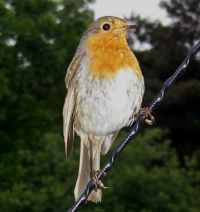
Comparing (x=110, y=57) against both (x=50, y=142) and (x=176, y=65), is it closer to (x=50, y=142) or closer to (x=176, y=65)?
(x=50, y=142)

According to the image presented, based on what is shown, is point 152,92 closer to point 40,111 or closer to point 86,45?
point 40,111

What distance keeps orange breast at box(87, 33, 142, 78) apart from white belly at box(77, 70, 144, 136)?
0.05m

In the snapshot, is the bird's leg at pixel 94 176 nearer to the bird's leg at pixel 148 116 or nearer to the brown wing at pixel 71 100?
the brown wing at pixel 71 100

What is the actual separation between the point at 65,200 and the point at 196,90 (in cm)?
1833

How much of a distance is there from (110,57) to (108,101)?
0.94ft

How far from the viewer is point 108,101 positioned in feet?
18.1

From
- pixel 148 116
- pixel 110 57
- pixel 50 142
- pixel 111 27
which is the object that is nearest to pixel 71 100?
pixel 110 57

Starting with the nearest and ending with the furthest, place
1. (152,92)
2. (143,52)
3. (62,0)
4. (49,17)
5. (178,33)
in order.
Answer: (49,17) → (62,0) → (152,92) → (143,52) → (178,33)

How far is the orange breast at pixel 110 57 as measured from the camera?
5.45 meters

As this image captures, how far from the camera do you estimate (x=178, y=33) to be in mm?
37625

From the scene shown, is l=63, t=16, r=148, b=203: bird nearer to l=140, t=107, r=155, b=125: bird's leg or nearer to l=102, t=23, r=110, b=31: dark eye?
l=102, t=23, r=110, b=31: dark eye

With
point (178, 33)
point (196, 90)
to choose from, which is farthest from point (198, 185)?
point (178, 33)

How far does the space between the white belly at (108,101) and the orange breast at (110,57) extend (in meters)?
0.05

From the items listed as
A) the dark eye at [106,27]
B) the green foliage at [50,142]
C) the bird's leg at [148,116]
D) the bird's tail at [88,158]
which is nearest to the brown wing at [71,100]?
the bird's tail at [88,158]
